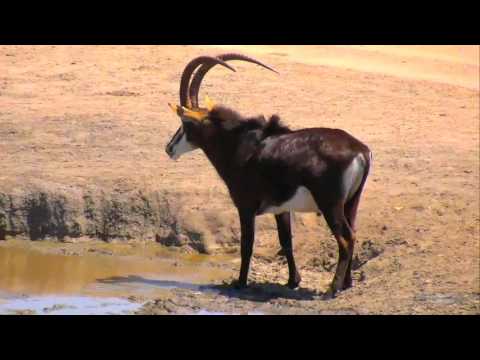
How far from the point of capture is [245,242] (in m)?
11.2

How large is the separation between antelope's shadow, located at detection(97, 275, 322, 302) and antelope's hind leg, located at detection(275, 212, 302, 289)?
10 centimetres

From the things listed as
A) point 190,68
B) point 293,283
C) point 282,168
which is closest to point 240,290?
point 293,283

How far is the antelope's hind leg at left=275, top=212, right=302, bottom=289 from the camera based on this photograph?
37.3ft

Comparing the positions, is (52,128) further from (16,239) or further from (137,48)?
(137,48)

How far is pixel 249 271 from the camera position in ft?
39.5

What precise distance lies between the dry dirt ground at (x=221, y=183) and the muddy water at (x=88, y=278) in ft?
1.26

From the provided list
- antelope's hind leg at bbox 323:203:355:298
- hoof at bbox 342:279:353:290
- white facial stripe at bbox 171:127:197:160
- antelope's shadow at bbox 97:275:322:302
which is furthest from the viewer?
white facial stripe at bbox 171:127:197:160

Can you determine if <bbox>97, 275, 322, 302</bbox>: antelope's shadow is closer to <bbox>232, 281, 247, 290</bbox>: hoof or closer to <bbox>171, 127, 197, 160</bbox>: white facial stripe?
<bbox>232, 281, 247, 290</bbox>: hoof

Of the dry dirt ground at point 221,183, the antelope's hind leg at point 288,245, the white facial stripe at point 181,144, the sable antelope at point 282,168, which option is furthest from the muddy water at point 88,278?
the white facial stripe at point 181,144

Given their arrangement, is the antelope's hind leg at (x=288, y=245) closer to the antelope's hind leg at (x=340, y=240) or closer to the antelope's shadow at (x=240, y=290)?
the antelope's shadow at (x=240, y=290)

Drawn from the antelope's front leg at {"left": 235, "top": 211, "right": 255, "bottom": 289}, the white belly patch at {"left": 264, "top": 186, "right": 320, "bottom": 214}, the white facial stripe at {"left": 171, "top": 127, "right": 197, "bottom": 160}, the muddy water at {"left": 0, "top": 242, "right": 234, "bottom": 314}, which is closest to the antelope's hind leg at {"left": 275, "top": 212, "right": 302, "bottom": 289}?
the antelope's front leg at {"left": 235, "top": 211, "right": 255, "bottom": 289}

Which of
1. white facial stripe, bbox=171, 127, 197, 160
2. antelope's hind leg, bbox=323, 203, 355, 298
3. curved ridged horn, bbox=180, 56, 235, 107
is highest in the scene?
curved ridged horn, bbox=180, 56, 235, 107

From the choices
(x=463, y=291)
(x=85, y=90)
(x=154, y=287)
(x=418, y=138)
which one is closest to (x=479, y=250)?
(x=463, y=291)

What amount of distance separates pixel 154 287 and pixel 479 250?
3.18 metres
